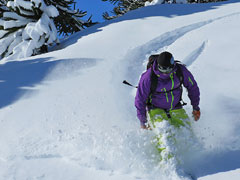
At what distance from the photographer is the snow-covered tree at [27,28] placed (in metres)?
8.91

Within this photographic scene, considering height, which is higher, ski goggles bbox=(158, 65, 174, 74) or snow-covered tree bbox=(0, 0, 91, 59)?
Answer: ski goggles bbox=(158, 65, 174, 74)

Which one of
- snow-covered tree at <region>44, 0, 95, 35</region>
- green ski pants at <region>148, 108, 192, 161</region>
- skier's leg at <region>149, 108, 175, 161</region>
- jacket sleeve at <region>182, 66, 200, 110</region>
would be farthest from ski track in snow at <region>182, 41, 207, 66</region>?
snow-covered tree at <region>44, 0, 95, 35</region>

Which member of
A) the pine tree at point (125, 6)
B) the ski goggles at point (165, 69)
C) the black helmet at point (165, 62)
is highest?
the black helmet at point (165, 62)

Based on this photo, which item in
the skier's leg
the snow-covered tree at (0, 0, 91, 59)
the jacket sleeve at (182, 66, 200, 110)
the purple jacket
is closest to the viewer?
the skier's leg

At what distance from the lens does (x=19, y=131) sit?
16.4 feet

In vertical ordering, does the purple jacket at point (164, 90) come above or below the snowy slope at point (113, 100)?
above

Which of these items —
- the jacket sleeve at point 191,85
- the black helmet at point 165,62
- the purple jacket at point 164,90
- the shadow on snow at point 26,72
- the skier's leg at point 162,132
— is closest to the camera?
the black helmet at point 165,62

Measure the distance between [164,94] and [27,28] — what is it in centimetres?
659

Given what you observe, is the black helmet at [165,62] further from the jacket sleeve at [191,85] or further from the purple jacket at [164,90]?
the jacket sleeve at [191,85]

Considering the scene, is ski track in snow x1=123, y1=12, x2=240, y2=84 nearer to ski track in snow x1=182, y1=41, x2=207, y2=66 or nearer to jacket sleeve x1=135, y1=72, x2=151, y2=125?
ski track in snow x1=182, y1=41, x2=207, y2=66

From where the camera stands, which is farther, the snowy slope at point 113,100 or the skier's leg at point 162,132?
the snowy slope at point 113,100

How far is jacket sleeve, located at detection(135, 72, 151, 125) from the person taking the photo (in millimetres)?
3822

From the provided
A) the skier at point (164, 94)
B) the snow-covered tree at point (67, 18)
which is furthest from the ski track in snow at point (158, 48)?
the snow-covered tree at point (67, 18)

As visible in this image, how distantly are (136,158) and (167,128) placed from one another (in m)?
0.63
